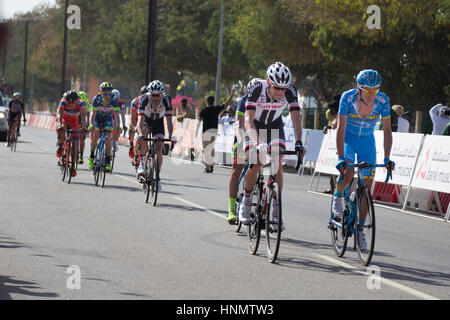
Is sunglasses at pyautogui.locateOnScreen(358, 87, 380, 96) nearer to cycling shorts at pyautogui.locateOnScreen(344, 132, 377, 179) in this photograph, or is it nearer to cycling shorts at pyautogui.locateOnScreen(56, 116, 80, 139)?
cycling shorts at pyautogui.locateOnScreen(344, 132, 377, 179)

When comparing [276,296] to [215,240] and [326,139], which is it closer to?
[215,240]

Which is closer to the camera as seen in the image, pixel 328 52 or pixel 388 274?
pixel 388 274

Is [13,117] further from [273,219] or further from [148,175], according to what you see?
[273,219]

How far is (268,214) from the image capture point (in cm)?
854

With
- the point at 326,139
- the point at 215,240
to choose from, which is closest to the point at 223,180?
the point at 326,139

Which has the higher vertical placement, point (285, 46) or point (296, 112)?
point (285, 46)

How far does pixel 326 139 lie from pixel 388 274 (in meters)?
10.3

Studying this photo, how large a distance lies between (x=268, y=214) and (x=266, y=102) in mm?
1342

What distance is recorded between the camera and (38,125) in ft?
219

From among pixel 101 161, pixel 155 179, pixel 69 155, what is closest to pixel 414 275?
pixel 155 179

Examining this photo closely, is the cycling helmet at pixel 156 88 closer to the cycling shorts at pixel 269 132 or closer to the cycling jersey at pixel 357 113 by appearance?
the cycling shorts at pixel 269 132

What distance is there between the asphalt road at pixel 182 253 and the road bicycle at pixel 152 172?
0.25 meters
